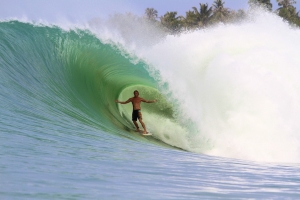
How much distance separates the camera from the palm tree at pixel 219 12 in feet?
213

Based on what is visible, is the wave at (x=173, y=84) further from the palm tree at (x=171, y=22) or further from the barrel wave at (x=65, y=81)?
the palm tree at (x=171, y=22)

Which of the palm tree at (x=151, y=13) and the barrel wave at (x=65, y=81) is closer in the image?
the barrel wave at (x=65, y=81)

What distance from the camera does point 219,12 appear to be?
65375 millimetres

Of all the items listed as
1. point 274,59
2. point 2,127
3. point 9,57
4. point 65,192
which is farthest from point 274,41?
point 65,192

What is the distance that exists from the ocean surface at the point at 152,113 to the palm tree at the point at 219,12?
1794 inches

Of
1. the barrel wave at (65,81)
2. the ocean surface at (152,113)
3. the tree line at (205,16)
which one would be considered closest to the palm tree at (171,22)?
the tree line at (205,16)

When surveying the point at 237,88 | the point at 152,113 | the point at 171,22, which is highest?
the point at 171,22

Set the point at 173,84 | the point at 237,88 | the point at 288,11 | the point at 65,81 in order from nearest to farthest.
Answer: the point at 237,88, the point at 65,81, the point at 173,84, the point at 288,11

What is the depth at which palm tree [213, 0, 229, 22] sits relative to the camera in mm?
64800

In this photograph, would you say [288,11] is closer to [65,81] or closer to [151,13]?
[151,13]

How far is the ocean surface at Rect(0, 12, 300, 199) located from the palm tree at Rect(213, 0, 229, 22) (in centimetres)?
4556

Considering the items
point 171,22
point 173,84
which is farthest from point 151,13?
point 173,84

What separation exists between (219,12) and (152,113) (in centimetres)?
5434

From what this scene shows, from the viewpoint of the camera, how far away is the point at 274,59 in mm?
13492
